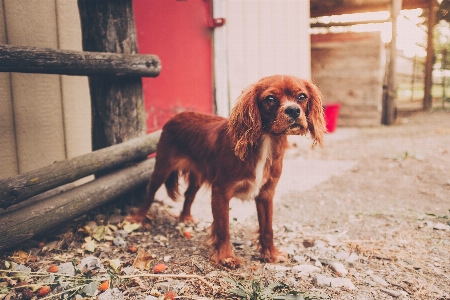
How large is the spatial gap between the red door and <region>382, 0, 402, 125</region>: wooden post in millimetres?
4626

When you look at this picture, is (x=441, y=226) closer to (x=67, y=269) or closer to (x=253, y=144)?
(x=253, y=144)

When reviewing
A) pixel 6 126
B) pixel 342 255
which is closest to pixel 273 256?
pixel 342 255

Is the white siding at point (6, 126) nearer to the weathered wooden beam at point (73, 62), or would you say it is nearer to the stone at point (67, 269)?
the weathered wooden beam at point (73, 62)

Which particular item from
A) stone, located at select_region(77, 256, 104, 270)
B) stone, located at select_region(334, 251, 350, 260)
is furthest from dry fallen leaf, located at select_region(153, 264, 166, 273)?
stone, located at select_region(334, 251, 350, 260)

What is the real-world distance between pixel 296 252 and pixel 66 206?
57.8 inches

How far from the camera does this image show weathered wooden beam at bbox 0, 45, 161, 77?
2.13 meters

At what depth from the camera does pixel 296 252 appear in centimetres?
259

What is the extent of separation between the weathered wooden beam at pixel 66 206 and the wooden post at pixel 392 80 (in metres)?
6.61

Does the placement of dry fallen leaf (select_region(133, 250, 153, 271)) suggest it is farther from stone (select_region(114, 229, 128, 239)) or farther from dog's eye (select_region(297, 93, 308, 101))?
dog's eye (select_region(297, 93, 308, 101))

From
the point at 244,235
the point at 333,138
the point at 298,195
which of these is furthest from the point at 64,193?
the point at 333,138

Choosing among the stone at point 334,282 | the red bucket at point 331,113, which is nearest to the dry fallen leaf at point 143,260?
the stone at point 334,282

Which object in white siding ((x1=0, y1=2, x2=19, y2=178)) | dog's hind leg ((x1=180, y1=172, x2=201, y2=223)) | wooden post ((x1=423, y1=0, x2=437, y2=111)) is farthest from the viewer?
wooden post ((x1=423, y1=0, x2=437, y2=111))

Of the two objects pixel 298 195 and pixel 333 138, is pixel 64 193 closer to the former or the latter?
pixel 298 195

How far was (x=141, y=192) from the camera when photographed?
3.27 metres
